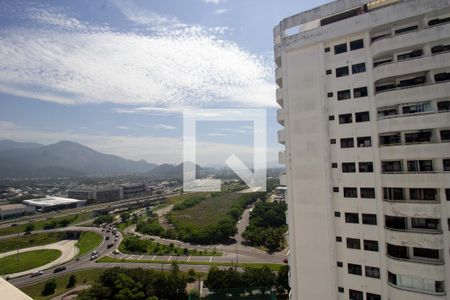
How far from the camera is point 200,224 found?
46875 millimetres

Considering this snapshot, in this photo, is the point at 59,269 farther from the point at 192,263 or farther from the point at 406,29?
the point at 406,29

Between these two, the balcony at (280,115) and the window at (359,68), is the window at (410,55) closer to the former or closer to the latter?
the window at (359,68)

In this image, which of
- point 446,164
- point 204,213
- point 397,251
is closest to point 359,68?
point 446,164

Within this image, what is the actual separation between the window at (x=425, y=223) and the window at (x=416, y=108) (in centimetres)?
389

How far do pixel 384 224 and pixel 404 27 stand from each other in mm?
7450

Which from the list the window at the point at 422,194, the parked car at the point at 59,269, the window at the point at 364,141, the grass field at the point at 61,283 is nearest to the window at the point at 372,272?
the window at the point at 422,194

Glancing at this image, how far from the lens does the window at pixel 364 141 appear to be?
10594 millimetres

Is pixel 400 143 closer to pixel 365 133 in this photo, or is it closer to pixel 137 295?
pixel 365 133

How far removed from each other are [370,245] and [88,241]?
137 feet

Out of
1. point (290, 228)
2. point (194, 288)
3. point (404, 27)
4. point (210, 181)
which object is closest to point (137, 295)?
point (194, 288)

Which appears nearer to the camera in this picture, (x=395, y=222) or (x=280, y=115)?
(x=395, y=222)

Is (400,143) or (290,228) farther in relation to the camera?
(290,228)

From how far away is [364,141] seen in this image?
35.1 feet

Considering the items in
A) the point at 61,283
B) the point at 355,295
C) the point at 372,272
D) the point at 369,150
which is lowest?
the point at 61,283
